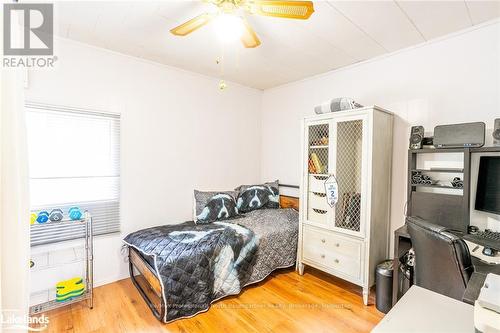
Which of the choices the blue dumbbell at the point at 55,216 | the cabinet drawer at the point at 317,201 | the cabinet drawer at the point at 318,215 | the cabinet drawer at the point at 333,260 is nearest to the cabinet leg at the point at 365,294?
the cabinet drawer at the point at 333,260

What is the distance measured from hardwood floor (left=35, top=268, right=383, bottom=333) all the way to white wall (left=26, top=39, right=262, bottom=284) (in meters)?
0.47

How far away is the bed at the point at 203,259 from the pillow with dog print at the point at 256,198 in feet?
1.06

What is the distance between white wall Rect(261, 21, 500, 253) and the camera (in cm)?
206

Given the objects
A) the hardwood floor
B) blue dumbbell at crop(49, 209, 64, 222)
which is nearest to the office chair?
the hardwood floor

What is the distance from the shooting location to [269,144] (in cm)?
393

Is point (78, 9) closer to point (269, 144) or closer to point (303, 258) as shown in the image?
point (269, 144)

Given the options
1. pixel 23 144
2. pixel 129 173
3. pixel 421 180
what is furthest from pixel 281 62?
pixel 23 144

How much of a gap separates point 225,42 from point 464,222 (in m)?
2.57

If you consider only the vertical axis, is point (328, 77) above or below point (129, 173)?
above

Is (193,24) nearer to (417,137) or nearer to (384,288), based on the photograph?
(417,137)

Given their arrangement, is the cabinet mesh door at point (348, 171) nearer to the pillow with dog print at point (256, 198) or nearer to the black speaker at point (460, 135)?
the black speaker at point (460, 135)

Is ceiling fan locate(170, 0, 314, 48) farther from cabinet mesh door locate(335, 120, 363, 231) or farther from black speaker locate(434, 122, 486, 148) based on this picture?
black speaker locate(434, 122, 486, 148)

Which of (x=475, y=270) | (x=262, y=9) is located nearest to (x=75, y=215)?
(x=262, y=9)

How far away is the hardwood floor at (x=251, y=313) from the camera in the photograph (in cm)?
194
